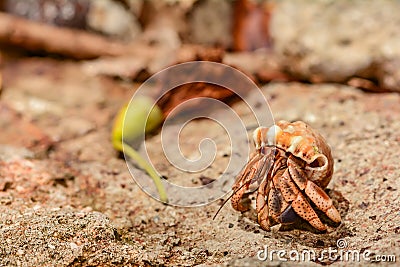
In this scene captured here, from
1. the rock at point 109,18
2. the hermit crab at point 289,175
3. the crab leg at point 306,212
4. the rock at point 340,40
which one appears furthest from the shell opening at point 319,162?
the rock at point 109,18

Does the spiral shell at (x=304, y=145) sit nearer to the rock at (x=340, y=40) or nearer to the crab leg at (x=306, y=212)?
the crab leg at (x=306, y=212)

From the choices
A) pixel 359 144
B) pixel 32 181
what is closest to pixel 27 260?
pixel 32 181

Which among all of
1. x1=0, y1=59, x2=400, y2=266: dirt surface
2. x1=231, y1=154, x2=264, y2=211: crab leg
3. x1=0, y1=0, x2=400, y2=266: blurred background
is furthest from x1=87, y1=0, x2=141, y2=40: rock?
x1=231, y1=154, x2=264, y2=211: crab leg

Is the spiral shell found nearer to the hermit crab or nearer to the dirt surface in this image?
the hermit crab

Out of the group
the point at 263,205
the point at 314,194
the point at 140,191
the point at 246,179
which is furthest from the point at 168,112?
the point at 314,194

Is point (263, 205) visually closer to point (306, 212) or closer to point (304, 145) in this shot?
point (306, 212)

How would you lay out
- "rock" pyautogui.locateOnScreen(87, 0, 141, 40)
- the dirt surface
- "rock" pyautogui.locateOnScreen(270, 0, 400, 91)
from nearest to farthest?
the dirt surface → "rock" pyautogui.locateOnScreen(270, 0, 400, 91) → "rock" pyautogui.locateOnScreen(87, 0, 141, 40)

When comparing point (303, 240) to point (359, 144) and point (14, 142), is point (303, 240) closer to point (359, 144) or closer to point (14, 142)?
point (359, 144)
